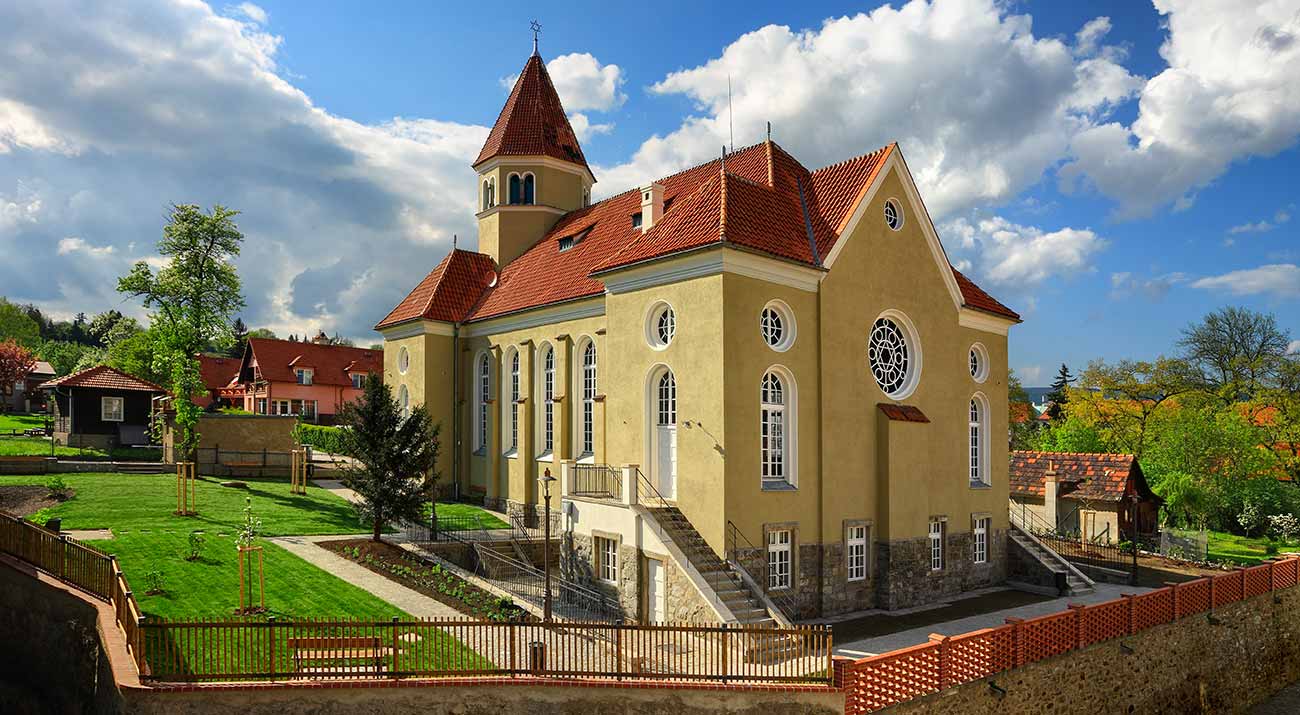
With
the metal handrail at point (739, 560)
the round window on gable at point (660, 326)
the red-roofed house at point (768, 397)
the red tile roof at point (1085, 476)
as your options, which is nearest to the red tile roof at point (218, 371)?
the red-roofed house at point (768, 397)

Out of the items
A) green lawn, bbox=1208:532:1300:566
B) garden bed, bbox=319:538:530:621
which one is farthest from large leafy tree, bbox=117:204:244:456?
green lawn, bbox=1208:532:1300:566

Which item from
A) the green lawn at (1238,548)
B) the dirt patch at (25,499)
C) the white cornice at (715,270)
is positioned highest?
the white cornice at (715,270)

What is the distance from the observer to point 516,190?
121 ft

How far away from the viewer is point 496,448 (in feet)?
105

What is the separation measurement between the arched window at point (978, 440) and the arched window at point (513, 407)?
657 inches

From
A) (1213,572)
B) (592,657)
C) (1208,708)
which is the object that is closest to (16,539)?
(592,657)

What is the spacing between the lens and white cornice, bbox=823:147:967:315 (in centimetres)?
2288

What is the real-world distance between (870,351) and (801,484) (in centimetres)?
507

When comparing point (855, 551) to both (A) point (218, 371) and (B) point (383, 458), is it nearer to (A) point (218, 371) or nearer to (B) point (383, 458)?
(B) point (383, 458)

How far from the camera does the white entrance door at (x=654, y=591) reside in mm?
19641

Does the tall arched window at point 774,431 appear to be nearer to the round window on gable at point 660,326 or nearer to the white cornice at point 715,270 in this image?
the white cornice at point 715,270

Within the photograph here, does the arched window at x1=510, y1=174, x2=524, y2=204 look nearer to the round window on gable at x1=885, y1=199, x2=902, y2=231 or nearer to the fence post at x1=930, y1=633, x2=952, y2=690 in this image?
the round window on gable at x1=885, y1=199, x2=902, y2=231

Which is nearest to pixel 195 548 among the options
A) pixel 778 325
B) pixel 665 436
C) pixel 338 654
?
pixel 338 654

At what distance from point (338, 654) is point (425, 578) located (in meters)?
7.94
